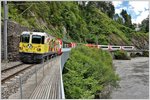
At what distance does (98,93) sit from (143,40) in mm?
111375

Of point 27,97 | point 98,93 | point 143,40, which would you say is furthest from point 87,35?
point 27,97

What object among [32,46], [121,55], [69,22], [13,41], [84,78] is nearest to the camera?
[32,46]

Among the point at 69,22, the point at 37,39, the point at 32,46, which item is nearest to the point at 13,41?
the point at 32,46

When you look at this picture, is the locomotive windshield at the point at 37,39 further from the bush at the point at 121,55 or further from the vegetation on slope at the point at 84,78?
the bush at the point at 121,55

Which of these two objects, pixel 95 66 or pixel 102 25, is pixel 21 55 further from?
pixel 102 25

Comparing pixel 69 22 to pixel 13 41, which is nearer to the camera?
pixel 13 41

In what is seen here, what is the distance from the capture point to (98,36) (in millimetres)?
105438

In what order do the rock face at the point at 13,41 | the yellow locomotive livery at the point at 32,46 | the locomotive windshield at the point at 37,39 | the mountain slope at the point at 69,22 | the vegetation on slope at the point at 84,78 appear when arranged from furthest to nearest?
the mountain slope at the point at 69,22 → the rock face at the point at 13,41 → the locomotive windshield at the point at 37,39 → the yellow locomotive livery at the point at 32,46 → the vegetation on slope at the point at 84,78

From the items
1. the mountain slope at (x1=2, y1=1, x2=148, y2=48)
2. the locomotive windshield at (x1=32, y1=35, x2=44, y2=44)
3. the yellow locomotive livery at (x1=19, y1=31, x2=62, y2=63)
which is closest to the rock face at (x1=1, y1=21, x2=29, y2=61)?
the yellow locomotive livery at (x1=19, y1=31, x2=62, y2=63)

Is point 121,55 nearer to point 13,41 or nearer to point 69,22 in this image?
point 69,22

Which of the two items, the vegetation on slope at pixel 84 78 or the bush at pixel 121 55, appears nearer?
the vegetation on slope at pixel 84 78

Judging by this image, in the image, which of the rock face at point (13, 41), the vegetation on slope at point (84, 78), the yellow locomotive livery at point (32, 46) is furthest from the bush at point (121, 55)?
the yellow locomotive livery at point (32, 46)

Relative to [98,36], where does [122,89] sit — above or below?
below

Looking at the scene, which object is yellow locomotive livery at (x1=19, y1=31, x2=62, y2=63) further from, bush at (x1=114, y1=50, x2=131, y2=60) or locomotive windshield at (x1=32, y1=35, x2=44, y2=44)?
bush at (x1=114, y1=50, x2=131, y2=60)
